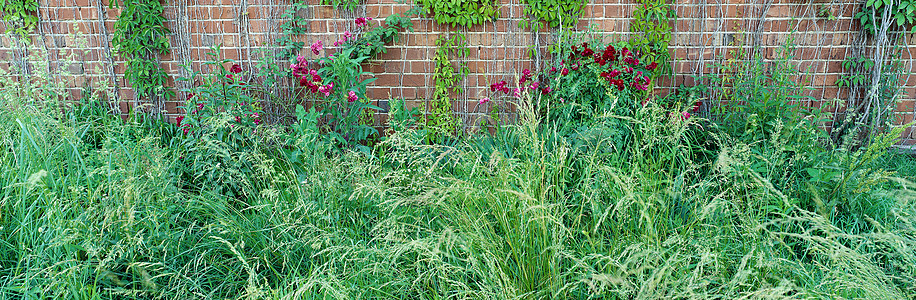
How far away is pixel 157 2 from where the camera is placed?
3.29 meters

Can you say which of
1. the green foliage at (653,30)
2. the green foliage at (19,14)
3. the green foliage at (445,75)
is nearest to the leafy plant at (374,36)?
the green foliage at (445,75)

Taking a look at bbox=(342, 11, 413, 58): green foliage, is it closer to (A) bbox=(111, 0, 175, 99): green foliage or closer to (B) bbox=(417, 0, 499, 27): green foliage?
(B) bbox=(417, 0, 499, 27): green foliage

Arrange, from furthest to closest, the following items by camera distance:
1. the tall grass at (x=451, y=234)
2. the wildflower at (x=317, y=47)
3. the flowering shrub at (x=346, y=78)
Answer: the wildflower at (x=317, y=47)
the flowering shrub at (x=346, y=78)
the tall grass at (x=451, y=234)

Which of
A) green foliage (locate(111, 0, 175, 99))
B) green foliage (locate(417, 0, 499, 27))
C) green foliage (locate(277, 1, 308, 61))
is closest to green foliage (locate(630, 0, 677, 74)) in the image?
green foliage (locate(417, 0, 499, 27))

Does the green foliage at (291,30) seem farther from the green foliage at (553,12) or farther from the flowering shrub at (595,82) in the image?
the flowering shrub at (595,82)

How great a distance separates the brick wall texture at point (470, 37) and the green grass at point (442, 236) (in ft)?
3.53

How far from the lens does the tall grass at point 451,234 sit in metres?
1.52

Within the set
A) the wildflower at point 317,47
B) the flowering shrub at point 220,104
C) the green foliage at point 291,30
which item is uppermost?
the green foliage at point 291,30

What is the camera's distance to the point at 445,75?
3324mm

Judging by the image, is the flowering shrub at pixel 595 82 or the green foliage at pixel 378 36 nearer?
the flowering shrub at pixel 595 82

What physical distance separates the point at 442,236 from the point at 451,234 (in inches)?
2.4

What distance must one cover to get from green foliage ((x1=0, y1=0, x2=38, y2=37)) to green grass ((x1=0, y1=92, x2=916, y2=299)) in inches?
50.0

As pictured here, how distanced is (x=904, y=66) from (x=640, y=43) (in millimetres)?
1624

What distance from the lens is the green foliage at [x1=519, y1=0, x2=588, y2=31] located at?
3180mm
